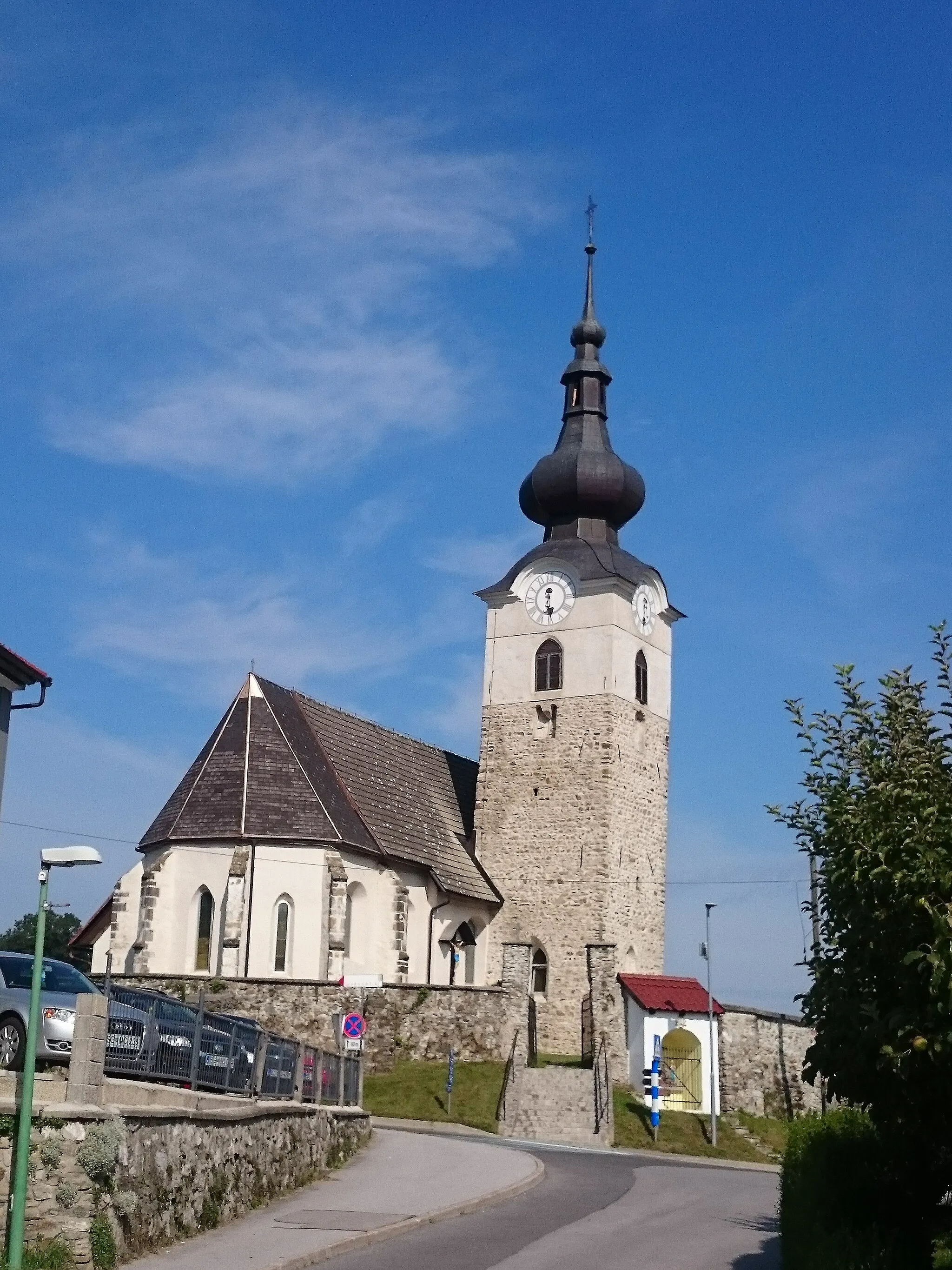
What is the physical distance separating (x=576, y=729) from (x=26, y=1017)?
32.5 meters

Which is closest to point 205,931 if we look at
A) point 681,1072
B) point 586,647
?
point 681,1072

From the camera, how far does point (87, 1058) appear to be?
13508 millimetres

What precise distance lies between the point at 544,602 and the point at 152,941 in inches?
641

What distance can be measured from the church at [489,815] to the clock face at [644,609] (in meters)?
0.08

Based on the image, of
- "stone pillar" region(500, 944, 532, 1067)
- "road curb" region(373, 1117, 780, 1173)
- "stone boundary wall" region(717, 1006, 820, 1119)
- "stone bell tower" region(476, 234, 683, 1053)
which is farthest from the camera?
"stone bell tower" region(476, 234, 683, 1053)

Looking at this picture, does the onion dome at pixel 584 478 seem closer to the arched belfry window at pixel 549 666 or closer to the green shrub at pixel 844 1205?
the arched belfry window at pixel 549 666

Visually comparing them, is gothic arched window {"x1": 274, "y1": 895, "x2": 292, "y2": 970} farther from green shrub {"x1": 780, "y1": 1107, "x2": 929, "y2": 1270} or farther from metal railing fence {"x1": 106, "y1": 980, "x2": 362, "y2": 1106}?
green shrub {"x1": 780, "y1": 1107, "x2": 929, "y2": 1270}

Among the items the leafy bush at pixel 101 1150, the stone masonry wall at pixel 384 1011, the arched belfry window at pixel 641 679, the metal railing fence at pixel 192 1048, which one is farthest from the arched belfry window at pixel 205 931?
the leafy bush at pixel 101 1150

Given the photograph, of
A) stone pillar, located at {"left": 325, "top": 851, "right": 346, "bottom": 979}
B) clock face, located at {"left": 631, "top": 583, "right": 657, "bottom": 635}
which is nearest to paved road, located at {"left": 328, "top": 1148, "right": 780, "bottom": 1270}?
stone pillar, located at {"left": 325, "top": 851, "right": 346, "bottom": 979}

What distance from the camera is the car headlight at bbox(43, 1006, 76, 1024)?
50.5 feet

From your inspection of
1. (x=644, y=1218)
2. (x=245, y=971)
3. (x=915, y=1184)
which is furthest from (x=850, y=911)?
(x=245, y=971)

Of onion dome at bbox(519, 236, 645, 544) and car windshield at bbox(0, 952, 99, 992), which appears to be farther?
onion dome at bbox(519, 236, 645, 544)

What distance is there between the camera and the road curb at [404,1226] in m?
14.4

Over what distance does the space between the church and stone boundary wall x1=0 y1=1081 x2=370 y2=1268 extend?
2064cm
